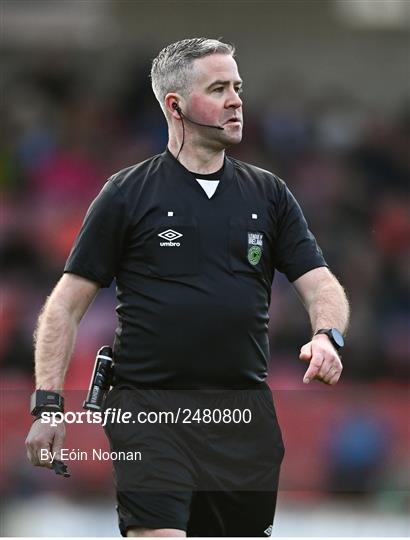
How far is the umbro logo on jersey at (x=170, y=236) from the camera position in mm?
5125

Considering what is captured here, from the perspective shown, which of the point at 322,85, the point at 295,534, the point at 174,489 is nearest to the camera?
the point at 174,489

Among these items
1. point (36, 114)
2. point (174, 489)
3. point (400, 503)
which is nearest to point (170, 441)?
point (174, 489)

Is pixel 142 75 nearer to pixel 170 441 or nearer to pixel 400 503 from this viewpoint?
pixel 400 503

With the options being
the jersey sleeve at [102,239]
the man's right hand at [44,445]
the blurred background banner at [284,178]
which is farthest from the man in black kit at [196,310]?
the blurred background banner at [284,178]

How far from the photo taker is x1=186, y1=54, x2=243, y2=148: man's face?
17.1 ft

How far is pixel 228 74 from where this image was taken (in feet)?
17.1

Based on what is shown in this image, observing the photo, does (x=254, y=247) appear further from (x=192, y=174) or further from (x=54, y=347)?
(x=54, y=347)

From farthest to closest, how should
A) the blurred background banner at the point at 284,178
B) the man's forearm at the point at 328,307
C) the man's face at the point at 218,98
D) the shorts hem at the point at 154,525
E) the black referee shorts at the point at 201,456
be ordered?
the blurred background banner at the point at 284,178 < the man's face at the point at 218,98 < the man's forearm at the point at 328,307 < the black referee shorts at the point at 201,456 < the shorts hem at the point at 154,525

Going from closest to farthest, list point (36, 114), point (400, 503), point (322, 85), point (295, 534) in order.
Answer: point (295, 534) < point (400, 503) < point (36, 114) < point (322, 85)

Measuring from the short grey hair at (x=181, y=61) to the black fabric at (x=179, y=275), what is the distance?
38cm

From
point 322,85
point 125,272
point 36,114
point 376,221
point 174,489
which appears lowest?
point 174,489

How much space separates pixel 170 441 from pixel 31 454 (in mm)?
528

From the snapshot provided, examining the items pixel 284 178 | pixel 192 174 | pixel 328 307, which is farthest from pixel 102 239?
pixel 284 178

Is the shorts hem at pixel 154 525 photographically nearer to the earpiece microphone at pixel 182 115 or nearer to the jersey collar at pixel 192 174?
the jersey collar at pixel 192 174
